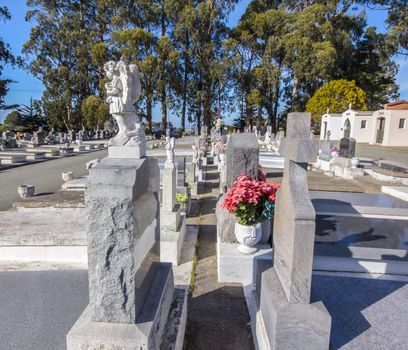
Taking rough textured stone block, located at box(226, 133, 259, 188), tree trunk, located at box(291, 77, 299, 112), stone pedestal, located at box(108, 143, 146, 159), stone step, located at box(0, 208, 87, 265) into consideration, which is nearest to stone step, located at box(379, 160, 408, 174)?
rough textured stone block, located at box(226, 133, 259, 188)

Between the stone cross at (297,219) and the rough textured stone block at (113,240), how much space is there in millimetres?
1146

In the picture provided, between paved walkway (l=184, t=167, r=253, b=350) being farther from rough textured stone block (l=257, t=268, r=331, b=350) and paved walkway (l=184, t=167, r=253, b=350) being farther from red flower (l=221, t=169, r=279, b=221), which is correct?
red flower (l=221, t=169, r=279, b=221)

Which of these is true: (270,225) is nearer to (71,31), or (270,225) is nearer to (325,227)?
(325,227)

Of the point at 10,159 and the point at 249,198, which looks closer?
the point at 249,198

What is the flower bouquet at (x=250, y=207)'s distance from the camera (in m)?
3.67

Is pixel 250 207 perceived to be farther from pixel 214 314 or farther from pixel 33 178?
pixel 33 178

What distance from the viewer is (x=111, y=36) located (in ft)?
98.7

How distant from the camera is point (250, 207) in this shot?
3756 millimetres

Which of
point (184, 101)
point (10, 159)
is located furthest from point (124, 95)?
point (184, 101)

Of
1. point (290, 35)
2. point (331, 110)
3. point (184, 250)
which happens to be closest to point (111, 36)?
point (290, 35)

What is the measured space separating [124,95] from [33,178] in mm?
10762

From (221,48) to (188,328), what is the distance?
109 feet

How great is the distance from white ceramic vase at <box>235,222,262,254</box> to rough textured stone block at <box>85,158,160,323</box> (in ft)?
6.75

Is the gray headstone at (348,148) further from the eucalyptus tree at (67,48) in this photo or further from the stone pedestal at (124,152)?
the eucalyptus tree at (67,48)
